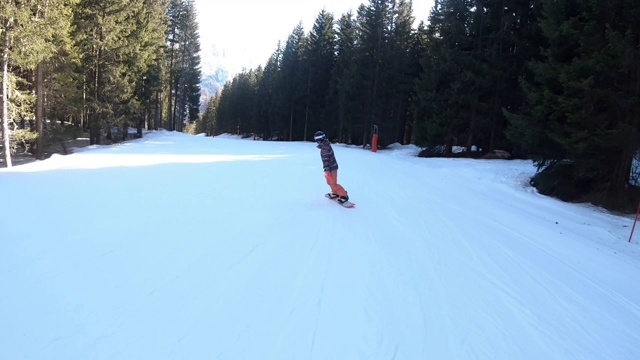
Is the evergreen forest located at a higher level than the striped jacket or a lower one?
higher

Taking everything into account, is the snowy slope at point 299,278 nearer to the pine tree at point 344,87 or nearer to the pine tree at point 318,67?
the pine tree at point 344,87

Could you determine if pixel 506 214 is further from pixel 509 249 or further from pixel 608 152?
pixel 608 152

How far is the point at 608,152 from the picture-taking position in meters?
10.7

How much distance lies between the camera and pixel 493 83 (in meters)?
20.0

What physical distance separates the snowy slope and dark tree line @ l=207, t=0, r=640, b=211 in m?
2.60

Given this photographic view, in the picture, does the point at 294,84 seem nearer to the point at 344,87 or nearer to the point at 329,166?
the point at 344,87

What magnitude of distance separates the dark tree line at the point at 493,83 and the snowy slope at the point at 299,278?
2598 millimetres

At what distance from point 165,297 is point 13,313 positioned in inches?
51.4

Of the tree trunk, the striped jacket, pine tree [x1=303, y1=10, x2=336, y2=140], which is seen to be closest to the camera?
the striped jacket

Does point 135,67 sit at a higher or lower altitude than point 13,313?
higher

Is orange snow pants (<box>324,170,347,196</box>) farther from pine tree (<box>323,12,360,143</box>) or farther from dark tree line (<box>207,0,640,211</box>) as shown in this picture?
pine tree (<box>323,12,360,143</box>)

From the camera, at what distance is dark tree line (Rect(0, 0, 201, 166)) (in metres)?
15.8

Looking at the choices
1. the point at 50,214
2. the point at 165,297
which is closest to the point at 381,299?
the point at 165,297

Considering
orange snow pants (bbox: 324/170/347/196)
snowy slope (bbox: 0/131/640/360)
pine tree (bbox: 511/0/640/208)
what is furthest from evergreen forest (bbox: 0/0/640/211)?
orange snow pants (bbox: 324/170/347/196)
